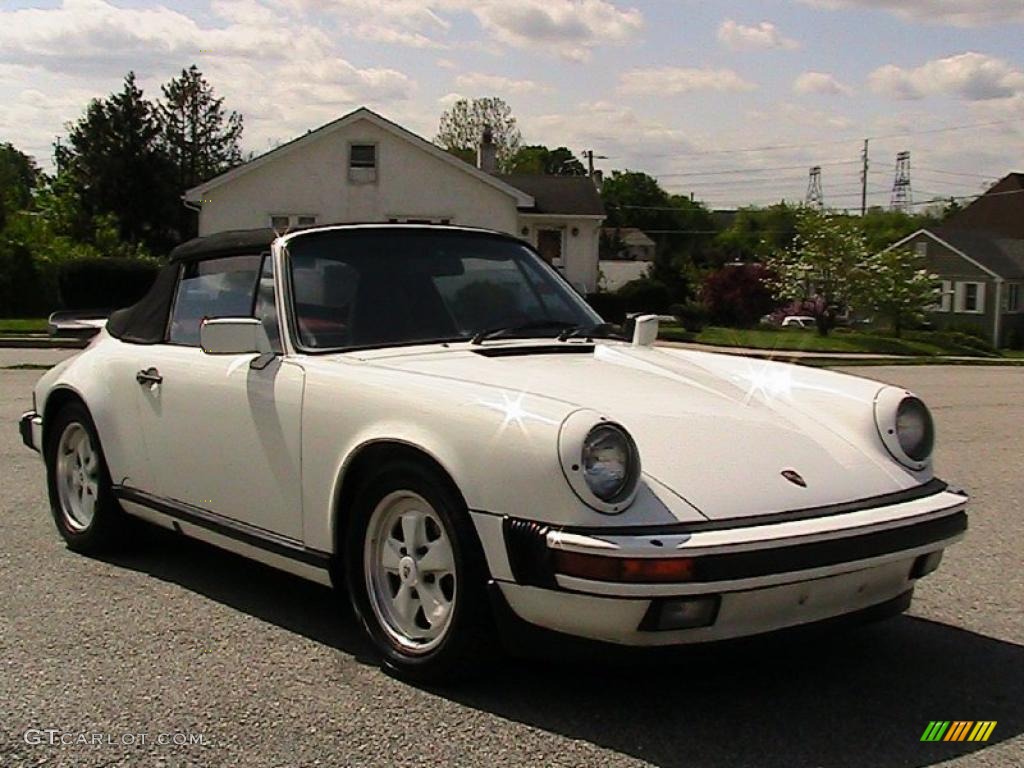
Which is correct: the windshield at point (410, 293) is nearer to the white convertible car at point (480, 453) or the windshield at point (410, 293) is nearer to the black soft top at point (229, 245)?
the white convertible car at point (480, 453)

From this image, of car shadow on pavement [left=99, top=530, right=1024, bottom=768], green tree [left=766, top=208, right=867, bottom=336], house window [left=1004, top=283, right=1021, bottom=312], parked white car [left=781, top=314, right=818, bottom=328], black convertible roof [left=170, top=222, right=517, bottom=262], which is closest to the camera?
car shadow on pavement [left=99, top=530, right=1024, bottom=768]

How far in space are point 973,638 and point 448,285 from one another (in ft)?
8.09

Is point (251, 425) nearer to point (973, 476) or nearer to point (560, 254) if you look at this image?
point (973, 476)

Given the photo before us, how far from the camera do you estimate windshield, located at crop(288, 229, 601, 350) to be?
493cm

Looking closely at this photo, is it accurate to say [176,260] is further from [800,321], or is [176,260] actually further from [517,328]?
[800,321]

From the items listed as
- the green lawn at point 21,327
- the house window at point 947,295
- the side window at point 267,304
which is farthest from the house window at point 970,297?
the side window at point 267,304

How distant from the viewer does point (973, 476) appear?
880cm

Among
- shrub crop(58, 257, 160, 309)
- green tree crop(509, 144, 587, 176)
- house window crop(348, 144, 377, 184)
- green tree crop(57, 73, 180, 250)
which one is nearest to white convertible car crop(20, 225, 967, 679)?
shrub crop(58, 257, 160, 309)

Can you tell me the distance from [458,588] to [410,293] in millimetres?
1566

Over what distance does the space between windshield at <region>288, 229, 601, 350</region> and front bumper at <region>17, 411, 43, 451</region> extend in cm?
206

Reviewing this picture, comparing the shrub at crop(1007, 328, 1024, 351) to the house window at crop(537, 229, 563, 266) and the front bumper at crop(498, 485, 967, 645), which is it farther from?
the front bumper at crop(498, 485, 967, 645)

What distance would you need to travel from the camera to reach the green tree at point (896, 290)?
38.1 meters

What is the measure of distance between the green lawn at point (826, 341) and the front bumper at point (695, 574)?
77.7 feet

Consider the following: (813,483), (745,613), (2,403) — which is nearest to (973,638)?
(813,483)
